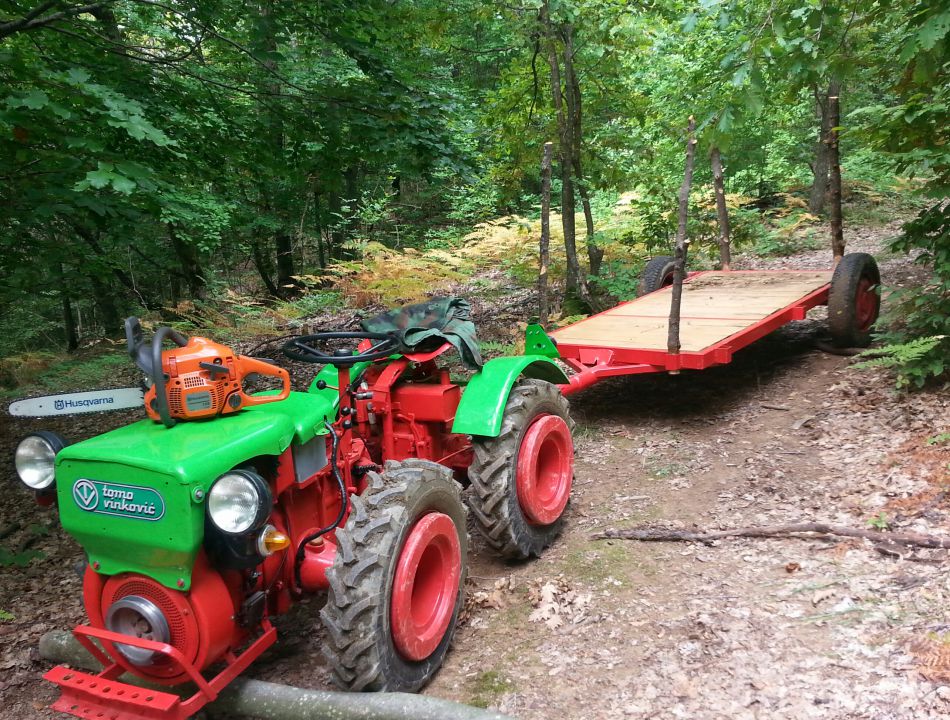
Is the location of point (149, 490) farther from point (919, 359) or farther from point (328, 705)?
point (919, 359)

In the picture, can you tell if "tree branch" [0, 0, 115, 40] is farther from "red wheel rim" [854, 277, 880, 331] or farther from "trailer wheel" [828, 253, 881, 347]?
"red wheel rim" [854, 277, 880, 331]

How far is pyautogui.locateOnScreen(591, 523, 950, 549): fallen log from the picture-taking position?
3291mm

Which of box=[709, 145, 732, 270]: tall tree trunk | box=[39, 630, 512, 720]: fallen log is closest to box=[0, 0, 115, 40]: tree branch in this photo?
box=[39, 630, 512, 720]: fallen log

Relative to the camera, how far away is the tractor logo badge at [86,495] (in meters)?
2.33

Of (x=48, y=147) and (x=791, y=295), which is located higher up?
(x=48, y=147)

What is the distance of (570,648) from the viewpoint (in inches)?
119

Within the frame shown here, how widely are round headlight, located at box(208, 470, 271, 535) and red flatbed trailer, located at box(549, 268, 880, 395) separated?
3.16 metres

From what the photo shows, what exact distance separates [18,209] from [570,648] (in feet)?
16.6

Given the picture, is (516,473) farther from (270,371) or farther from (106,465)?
(106,465)

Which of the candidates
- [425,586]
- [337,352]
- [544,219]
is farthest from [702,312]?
[425,586]

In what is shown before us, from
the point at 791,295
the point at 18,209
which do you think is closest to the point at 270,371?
the point at 18,209

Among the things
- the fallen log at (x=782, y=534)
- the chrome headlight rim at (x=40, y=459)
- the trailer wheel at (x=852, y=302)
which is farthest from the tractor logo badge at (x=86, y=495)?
the trailer wheel at (x=852, y=302)

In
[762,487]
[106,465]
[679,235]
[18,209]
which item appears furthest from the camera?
[679,235]

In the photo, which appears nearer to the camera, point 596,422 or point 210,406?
point 210,406
